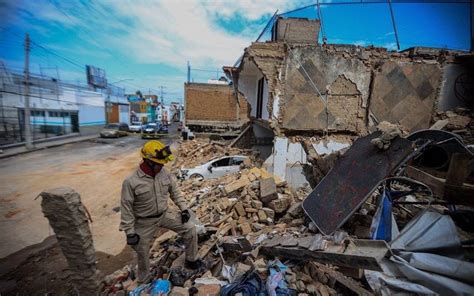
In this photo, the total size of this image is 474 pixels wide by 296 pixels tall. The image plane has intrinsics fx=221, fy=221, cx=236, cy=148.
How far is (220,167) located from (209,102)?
12948 mm

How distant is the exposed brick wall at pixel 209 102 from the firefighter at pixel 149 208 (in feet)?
60.5

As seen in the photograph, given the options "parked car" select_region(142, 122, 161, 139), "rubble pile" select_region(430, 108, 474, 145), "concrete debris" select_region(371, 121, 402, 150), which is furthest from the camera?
"parked car" select_region(142, 122, 161, 139)

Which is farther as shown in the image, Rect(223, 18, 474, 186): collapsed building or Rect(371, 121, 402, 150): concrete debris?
Rect(223, 18, 474, 186): collapsed building

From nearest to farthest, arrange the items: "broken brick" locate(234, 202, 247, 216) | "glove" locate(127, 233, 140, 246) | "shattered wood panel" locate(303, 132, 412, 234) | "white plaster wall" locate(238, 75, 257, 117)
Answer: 1. "glove" locate(127, 233, 140, 246)
2. "shattered wood panel" locate(303, 132, 412, 234)
3. "broken brick" locate(234, 202, 247, 216)
4. "white plaster wall" locate(238, 75, 257, 117)

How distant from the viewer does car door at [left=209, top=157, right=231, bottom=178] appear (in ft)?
32.6

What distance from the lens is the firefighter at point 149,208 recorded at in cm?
331

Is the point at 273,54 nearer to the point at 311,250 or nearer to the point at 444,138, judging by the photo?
the point at 444,138

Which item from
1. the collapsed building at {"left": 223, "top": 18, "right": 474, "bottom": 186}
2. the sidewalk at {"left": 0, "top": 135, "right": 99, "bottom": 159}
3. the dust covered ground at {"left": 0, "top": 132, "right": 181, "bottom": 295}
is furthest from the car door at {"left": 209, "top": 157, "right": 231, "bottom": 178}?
the sidewalk at {"left": 0, "top": 135, "right": 99, "bottom": 159}

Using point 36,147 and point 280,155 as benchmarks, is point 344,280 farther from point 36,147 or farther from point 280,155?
point 36,147

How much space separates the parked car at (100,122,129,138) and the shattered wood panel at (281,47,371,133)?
81.2 ft

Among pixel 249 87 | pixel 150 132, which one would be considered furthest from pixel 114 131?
pixel 249 87

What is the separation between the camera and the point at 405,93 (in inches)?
327

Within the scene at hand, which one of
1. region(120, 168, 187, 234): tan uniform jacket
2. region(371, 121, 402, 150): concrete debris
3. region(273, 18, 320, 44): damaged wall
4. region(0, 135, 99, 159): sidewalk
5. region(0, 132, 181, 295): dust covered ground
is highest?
region(273, 18, 320, 44): damaged wall

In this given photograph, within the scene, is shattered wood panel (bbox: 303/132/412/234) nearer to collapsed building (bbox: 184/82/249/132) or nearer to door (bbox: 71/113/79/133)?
collapsed building (bbox: 184/82/249/132)
